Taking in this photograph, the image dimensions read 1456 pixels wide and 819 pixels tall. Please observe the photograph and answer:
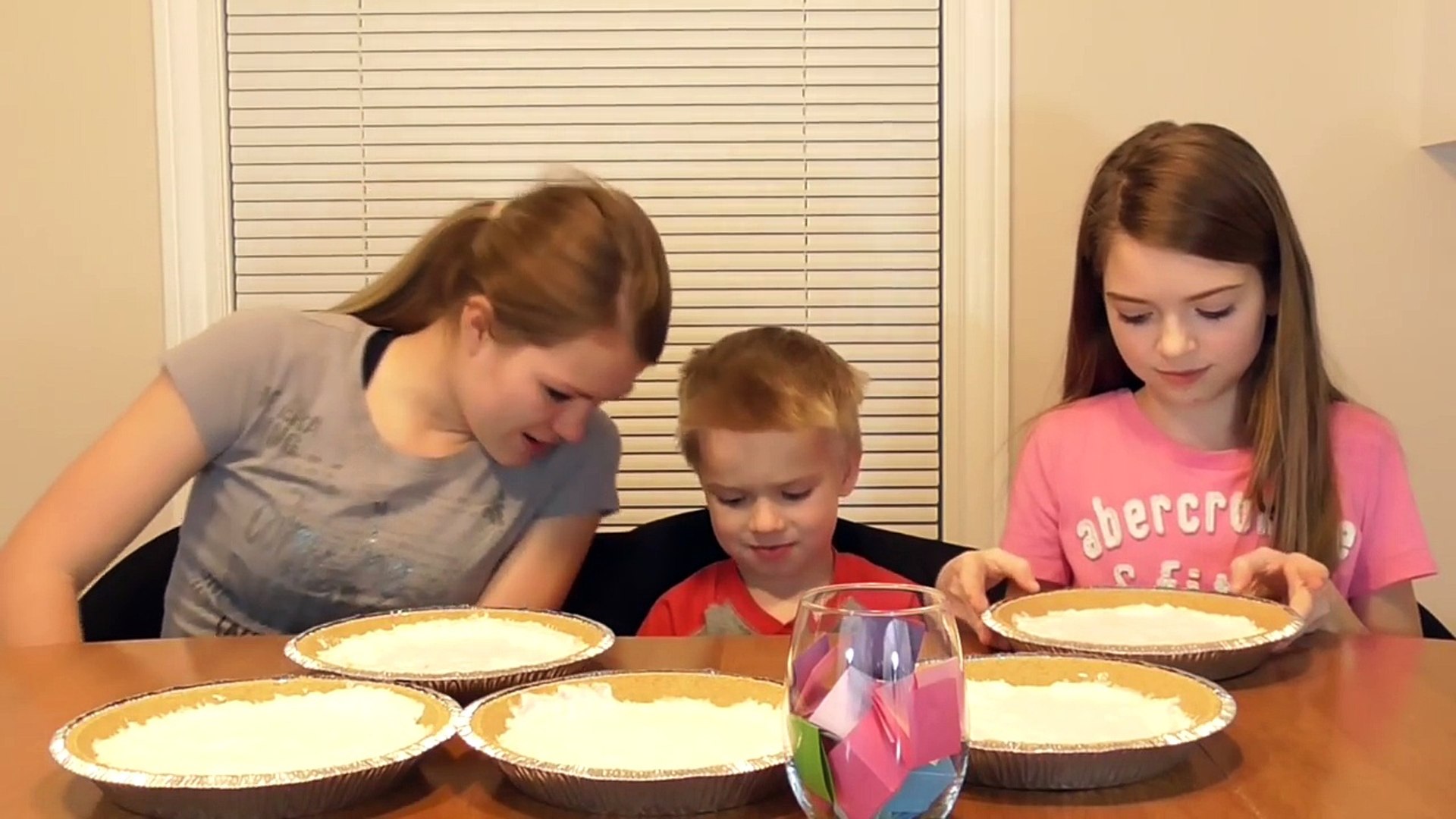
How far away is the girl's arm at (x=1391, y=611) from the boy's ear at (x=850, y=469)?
0.62m

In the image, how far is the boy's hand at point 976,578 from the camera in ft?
4.16

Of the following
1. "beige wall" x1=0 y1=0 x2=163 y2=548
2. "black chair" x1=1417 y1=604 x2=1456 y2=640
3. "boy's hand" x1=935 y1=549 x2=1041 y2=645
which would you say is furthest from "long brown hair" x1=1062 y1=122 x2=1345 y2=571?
"beige wall" x1=0 y1=0 x2=163 y2=548

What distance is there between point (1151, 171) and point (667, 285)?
598mm

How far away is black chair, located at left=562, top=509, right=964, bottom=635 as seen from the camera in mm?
1821

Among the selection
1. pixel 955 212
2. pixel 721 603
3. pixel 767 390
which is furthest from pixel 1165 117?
pixel 721 603

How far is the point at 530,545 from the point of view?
1.64m

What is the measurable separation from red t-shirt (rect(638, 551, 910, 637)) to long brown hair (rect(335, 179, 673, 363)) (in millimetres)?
392

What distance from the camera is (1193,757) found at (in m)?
0.91

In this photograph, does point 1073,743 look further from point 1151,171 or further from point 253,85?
point 253,85

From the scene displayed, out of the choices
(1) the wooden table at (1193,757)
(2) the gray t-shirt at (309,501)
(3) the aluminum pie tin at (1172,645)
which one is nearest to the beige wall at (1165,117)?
(2) the gray t-shirt at (309,501)

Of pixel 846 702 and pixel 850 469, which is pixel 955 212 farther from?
pixel 846 702

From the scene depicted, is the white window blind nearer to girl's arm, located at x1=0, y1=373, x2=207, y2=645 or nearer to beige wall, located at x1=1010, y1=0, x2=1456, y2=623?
beige wall, located at x1=1010, y1=0, x2=1456, y2=623

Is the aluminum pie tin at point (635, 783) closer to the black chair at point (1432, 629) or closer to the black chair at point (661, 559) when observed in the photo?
the black chair at point (661, 559)

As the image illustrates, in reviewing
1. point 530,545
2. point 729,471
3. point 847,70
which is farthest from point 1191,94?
point 530,545
